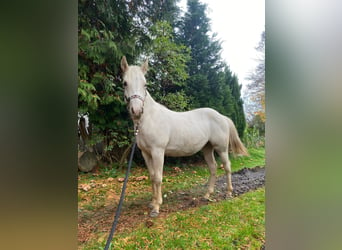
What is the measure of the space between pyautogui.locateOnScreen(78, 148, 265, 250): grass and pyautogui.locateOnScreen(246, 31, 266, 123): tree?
17 centimetres

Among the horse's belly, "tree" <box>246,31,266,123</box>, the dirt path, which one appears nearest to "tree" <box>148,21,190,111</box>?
the horse's belly

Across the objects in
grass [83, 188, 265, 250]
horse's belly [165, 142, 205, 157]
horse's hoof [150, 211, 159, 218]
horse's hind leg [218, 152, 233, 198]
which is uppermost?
horse's belly [165, 142, 205, 157]

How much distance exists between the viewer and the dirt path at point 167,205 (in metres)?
0.99

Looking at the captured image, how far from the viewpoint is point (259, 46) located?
1088mm

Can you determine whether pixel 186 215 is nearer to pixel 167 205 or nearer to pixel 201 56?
pixel 167 205

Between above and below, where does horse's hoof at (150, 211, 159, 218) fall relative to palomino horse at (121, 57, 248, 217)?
below

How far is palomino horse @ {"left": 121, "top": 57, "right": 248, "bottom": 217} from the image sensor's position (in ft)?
3.36

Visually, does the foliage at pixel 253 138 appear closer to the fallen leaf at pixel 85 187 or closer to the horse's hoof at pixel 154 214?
the horse's hoof at pixel 154 214

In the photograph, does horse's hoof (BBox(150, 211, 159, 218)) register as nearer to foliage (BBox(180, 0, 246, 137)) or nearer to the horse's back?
the horse's back

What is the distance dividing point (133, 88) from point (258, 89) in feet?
1.77

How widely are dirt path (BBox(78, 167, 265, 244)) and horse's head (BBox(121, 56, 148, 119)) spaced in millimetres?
389

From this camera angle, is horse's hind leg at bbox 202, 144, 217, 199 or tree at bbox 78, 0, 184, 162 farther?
horse's hind leg at bbox 202, 144, 217, 199

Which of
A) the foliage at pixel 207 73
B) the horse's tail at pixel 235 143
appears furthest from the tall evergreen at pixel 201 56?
the horse's tail at pixel 235 143
